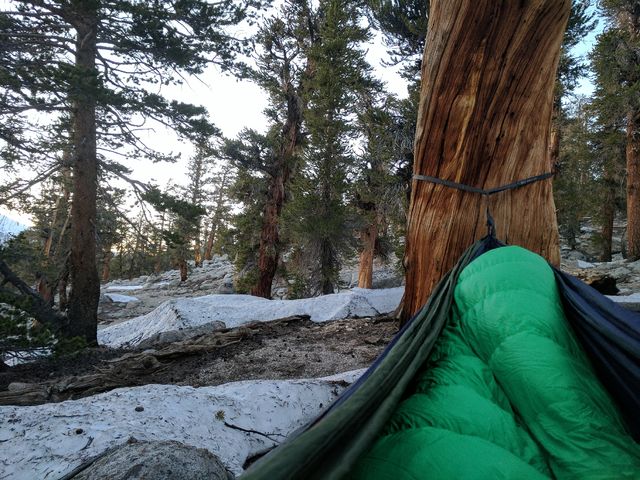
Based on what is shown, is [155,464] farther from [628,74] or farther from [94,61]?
[628,74]

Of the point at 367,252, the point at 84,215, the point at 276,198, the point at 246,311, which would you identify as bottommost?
the point at 246,311

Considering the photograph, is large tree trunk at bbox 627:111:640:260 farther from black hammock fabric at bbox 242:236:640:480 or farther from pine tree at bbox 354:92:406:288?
black hammock fabric at bbox 242:236:640:480

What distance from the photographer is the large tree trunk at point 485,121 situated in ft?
6.95

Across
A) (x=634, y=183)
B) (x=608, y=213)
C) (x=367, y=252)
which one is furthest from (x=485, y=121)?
(x=608, y=213)

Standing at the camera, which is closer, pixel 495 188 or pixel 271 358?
pixel 495 188

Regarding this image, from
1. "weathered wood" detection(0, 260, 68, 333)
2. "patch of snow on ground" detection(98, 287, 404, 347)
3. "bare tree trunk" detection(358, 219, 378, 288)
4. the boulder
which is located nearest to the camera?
the boulder

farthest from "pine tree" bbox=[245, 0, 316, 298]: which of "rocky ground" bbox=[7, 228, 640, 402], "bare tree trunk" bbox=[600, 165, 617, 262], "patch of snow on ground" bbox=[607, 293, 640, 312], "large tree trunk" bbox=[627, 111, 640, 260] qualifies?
"bare tree trunk" bbox=[600, 165, 617, 262]

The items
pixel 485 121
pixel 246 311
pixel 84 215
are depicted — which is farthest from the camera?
pixel 84 215

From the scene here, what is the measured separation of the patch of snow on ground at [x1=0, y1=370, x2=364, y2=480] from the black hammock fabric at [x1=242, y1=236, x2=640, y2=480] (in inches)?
36.9

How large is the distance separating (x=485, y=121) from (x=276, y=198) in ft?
32.4

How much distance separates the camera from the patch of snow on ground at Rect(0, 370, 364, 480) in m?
1.41

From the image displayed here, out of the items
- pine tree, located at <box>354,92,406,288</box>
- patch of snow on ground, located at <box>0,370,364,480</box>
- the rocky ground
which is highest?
pine tree, located at <box>354,92,406,288</box>

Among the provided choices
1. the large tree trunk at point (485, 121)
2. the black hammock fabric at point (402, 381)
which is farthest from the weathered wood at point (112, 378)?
the large tree trunk at point (485, 121)

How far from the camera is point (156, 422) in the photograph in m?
1.69
